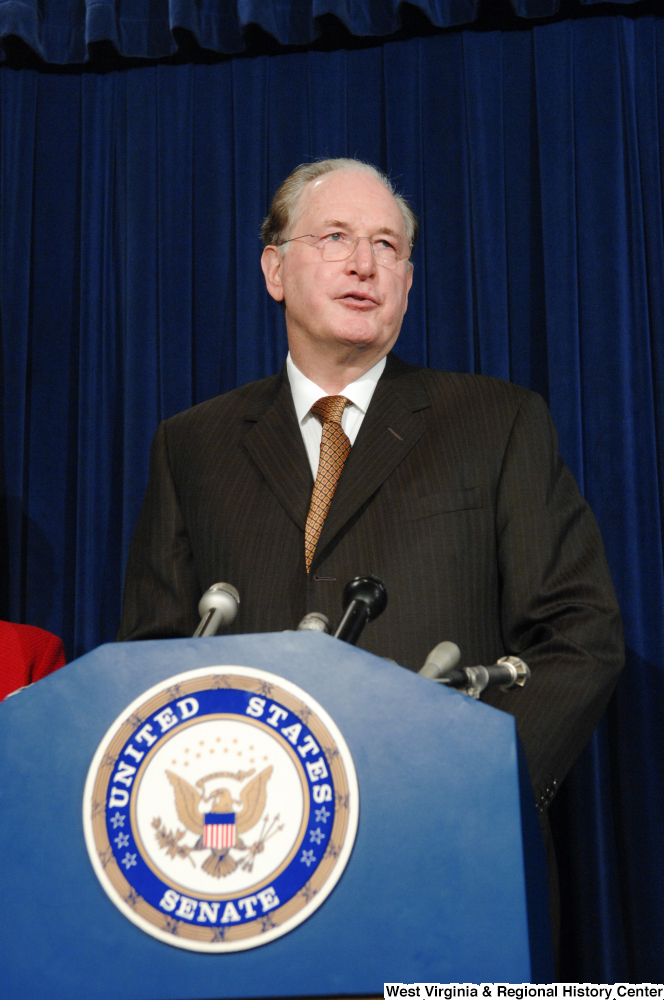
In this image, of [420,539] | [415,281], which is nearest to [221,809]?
[420,539]

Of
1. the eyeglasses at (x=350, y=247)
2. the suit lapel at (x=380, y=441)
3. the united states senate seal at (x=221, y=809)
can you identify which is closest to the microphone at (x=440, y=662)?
the united states senate seal at (x=221, y=809)

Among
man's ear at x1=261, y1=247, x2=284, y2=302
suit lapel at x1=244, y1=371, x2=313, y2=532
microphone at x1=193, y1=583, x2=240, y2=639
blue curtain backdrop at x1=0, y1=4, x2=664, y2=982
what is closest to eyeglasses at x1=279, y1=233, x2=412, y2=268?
man's ear at x1=261, y1=247, x2=284, y2=302

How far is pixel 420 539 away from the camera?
144 centimetres

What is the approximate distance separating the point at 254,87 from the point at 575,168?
2.76ft

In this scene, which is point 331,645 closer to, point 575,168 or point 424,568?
point 424,568

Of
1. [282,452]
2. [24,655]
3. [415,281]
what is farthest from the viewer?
[415,281]

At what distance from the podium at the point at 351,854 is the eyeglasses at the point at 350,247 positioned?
1049 mm

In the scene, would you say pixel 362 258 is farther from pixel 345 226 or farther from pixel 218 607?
pixel 218 607

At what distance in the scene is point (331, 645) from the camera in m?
0.78

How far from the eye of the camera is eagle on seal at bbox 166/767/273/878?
74cm

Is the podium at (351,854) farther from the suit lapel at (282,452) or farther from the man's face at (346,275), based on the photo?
the man's face at (346,275)

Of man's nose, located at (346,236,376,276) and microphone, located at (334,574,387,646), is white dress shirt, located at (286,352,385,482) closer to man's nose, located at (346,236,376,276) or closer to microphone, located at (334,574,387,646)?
man's nose, located at (346,236,376,276)

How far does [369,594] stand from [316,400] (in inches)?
30.0

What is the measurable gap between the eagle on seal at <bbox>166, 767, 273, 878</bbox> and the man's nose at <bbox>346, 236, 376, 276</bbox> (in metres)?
1.08
